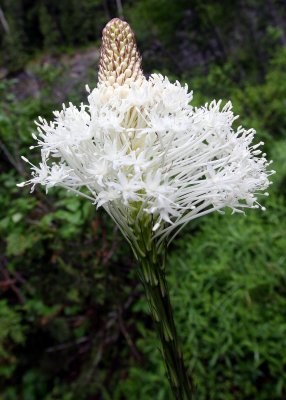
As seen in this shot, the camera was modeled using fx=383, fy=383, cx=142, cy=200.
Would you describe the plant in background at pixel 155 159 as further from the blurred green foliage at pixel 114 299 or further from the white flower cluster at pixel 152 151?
the blurred green foliage at pixel 114 299

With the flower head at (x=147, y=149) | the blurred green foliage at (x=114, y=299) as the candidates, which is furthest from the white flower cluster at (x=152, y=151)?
the blurred green foliage at (x=114, y=299)

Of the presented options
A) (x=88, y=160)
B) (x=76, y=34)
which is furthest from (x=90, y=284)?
(x=76, y=34)

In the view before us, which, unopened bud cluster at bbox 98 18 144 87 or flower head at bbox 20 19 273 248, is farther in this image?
unopened bud cluster at bbox 98 18 144 87

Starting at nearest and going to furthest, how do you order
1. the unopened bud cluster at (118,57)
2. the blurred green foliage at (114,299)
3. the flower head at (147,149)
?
1. the flower head at (147,149)
2. the unopened bud cluster at (118,57)
3. the blurred green foliage at (114,299)

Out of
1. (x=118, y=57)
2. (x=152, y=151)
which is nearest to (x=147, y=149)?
(x=152, y=151)

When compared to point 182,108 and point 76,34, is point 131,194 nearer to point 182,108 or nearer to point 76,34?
point 182,108

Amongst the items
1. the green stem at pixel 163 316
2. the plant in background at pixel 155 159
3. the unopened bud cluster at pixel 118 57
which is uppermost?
the unopened bud cluster at pixel 118 57

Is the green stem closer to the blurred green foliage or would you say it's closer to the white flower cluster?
the white flower cluster

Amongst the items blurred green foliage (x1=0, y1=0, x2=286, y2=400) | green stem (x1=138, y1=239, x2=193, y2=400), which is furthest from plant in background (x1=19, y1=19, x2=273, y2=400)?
blurred green foliage (x1=0, y1=0, x2=286, y2=400)
